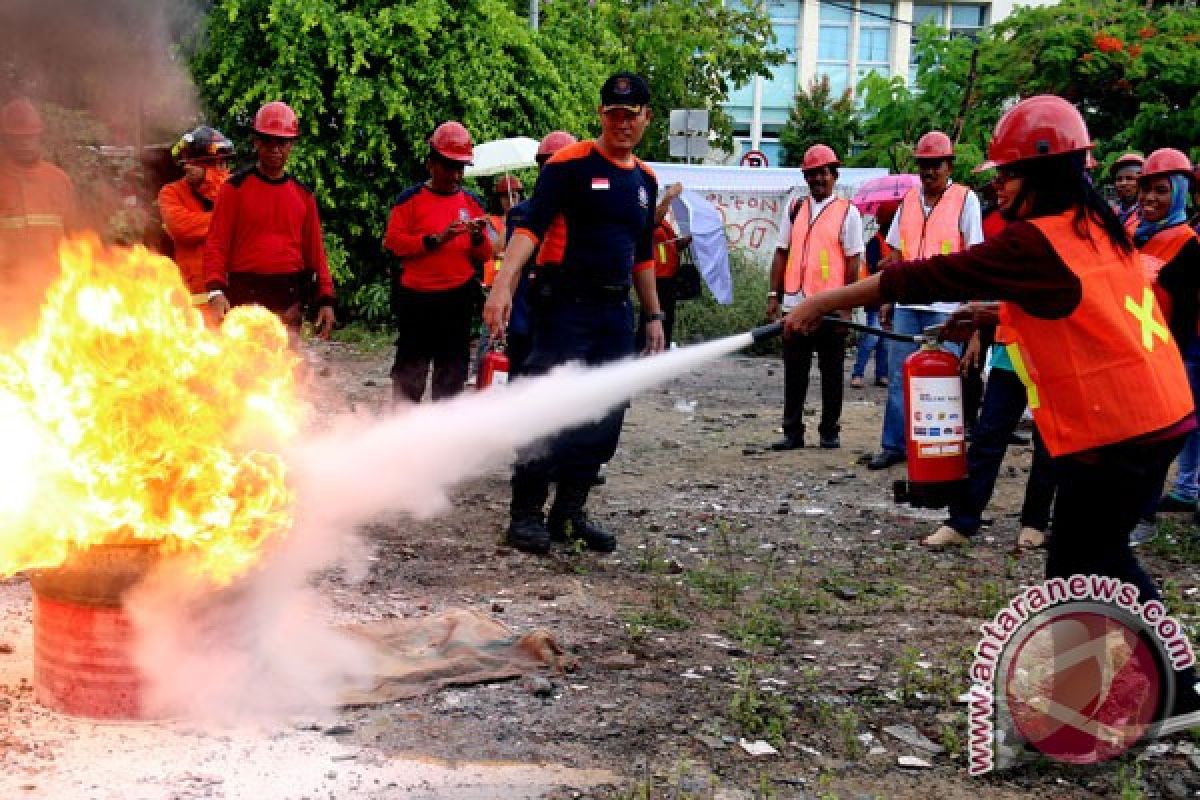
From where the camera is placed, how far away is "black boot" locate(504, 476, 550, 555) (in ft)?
22.8

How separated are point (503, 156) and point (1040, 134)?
32.3 feet

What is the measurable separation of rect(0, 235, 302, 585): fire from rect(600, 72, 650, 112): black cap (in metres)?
2.78

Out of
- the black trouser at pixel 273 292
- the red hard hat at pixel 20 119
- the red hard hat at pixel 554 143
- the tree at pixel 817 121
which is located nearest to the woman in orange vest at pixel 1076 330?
the red hard hat at pixel 554 143

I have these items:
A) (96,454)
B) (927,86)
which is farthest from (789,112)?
(96,454)

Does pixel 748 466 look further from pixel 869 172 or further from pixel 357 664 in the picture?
pixel 869 172

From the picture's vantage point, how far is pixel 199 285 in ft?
27.0

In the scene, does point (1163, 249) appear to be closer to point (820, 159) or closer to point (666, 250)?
point (820, 159)

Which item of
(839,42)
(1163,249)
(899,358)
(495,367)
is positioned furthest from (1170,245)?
(839,42)

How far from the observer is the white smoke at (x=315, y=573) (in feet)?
14.3

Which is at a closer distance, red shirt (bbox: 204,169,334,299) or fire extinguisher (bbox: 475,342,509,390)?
red shirt (bbox: 204,169,334,299)

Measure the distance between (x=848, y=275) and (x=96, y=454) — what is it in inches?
279

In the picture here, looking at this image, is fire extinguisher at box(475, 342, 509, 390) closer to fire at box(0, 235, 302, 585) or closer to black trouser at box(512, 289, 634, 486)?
black trouser at box(512, 289, 634, 486)

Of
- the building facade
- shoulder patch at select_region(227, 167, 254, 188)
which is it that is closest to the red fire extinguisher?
shoulder patch at select_region(227, 167, 254, 188)

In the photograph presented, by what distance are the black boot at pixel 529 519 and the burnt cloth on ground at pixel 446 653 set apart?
4.12 ft
